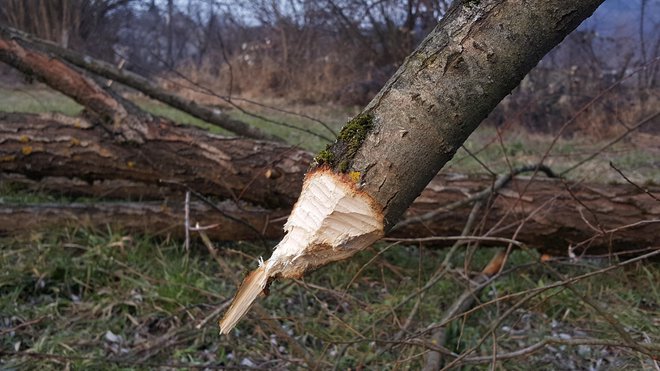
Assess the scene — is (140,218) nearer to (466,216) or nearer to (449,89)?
(466,216)

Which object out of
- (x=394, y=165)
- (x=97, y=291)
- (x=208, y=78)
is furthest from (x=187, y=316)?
(x=208, y=78)

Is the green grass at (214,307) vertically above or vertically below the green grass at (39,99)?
below

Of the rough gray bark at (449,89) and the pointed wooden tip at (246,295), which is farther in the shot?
the pointed wooden tip at (246,295)

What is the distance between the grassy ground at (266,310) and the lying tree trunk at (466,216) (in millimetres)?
107

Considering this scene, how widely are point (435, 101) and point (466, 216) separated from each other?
253cm

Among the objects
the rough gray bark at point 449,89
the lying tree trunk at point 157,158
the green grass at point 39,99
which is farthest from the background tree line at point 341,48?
the rough gray bark at point 449,89

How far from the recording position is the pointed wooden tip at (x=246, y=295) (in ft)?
4.57

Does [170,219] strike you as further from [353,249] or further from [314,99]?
[314,99]

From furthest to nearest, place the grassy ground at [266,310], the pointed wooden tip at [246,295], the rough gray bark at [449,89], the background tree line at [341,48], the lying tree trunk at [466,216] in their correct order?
the background tree line at [341,48] → the lying tree trunk at [466,216] → the grassy ground at [266,310] → the pointed wooden tip at [246,295] → the rough gray bark at [449,89]

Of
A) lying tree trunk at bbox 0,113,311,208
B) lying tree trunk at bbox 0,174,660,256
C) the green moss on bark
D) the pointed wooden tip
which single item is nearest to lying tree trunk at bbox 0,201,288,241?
lying tree trunk at bbox 0,174,660,256

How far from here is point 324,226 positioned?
1276 millimetres

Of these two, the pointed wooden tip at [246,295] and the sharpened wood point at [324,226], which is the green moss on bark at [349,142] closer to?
the sharpened wood point at [324,226]

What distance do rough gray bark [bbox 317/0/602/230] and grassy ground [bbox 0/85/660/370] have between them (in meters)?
1.09

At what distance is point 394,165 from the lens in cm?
117
